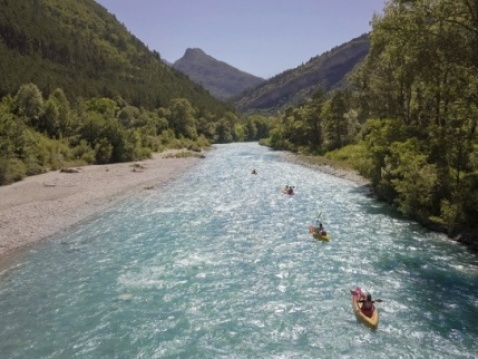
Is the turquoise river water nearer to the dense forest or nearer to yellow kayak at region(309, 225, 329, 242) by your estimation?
yellow kayak at region(309, 225, 329, 242)

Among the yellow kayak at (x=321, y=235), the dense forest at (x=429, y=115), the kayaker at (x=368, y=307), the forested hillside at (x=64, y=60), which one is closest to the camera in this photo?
the kayaker at (x=368, y=307)

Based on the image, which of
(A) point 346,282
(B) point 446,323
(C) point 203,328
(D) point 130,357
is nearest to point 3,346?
(D) point 130,357

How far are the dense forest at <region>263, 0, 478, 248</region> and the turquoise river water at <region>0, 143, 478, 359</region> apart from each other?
2.62 meters

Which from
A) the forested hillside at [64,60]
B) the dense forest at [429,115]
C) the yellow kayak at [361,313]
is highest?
the forested hillside at [64,60]

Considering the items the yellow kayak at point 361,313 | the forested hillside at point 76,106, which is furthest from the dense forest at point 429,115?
the forested hillside at point 76,106

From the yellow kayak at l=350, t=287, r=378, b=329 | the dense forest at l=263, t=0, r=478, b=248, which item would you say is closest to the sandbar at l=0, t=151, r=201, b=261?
the yellow kayak at l=350, t=287, r=378, b=329

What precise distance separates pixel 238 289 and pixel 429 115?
30030 mm

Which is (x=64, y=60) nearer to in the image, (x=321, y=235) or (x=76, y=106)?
(x=76, y=106)

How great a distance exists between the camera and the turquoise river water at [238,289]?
636 inches

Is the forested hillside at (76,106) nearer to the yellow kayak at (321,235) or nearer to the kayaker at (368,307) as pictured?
the yellow kayak at (321,235)

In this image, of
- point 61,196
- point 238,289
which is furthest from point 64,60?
point 238,289

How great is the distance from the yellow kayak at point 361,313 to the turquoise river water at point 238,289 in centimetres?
36

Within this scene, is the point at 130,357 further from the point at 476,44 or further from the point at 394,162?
the point at 394,162

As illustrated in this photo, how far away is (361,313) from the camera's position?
17.5m
